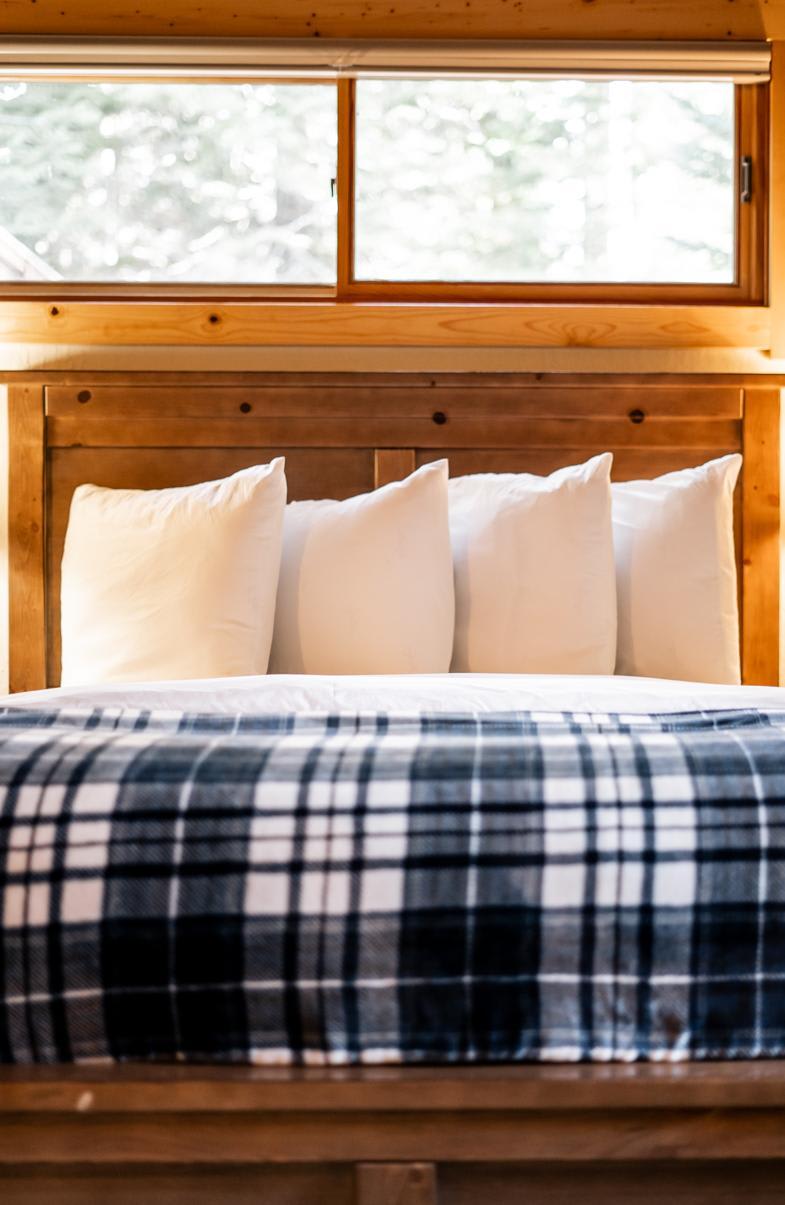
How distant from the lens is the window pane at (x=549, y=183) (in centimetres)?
256

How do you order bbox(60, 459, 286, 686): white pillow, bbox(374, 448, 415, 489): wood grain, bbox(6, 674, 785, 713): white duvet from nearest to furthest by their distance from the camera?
bbox(6, 674, 785, 713): white duvet < bbox(60, 459, 286, 686): white pillow < bbox(374, 448, 415, 489): wood grain

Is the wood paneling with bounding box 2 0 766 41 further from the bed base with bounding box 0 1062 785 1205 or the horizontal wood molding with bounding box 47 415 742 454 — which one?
the bed base with bounding box 0 1062 785 1205

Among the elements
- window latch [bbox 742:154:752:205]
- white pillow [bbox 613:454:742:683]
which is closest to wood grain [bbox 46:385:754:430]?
white pillow [bbox 613:454:742:683]

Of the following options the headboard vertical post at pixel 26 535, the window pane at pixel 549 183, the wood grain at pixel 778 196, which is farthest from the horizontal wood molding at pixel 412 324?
the headboard vertical post at pixel 26 535

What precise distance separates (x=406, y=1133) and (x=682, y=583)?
1368mm

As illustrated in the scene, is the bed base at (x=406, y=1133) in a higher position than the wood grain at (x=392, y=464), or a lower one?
lower

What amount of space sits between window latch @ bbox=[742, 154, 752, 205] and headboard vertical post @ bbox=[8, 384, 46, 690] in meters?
1.73

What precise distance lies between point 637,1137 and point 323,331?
195 centimetres

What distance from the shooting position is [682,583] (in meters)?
2.06

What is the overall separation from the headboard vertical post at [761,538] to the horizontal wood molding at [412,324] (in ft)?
0.62

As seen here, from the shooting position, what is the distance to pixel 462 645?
6.78 feet

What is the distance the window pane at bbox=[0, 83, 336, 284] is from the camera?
2.57m

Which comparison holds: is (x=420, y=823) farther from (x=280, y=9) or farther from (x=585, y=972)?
(x=280, y=9)

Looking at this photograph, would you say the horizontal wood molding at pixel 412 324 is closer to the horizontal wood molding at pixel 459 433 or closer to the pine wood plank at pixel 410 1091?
the horizontal wood molding at pixel 459 433
